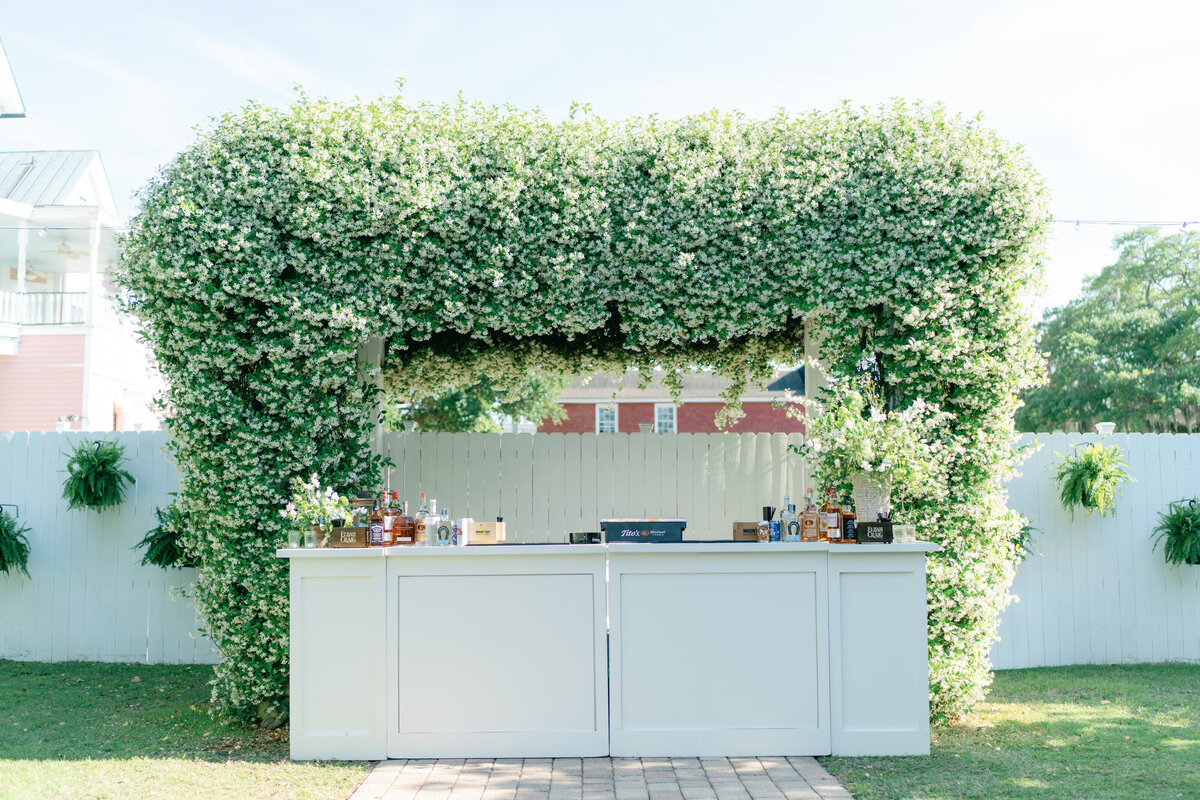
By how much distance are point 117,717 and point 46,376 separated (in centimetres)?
1219

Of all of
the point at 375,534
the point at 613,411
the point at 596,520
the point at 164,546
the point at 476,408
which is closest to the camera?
the point at 375,534

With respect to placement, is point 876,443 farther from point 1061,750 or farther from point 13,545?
point 13,545

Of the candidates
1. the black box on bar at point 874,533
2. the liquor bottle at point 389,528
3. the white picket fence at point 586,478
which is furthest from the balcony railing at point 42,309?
the black box on bar at point 874,533

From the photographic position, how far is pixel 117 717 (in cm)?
561

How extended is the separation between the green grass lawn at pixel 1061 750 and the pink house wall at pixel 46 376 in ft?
50.4

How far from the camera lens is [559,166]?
534 centimetres

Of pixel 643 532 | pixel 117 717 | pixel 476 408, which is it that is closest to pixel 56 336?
pixel 476 408

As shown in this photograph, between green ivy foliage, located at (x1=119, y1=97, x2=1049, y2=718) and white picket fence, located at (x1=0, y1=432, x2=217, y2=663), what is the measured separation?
2151mm

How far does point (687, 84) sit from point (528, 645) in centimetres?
605

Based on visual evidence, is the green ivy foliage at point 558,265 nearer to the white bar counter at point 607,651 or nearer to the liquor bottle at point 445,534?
the white bar counter at point 607,651

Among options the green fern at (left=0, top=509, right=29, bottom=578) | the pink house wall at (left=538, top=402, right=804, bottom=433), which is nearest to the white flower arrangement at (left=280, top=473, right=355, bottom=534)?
the green fern at (left=0, top=509, right=29, bottom=578)

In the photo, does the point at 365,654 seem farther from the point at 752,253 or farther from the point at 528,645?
the point at 752,253

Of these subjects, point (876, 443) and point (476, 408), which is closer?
point (876, 443)

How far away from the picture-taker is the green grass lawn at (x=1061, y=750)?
4098 mm
